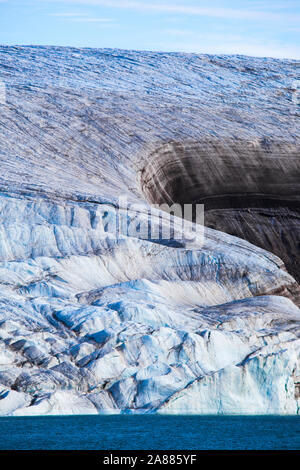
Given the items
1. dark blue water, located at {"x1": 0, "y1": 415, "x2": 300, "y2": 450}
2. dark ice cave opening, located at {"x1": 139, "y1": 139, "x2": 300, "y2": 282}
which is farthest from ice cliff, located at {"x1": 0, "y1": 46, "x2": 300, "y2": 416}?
dark blue water, located at {"x1": 0, "y1": 415, "x2": 300, "y2": 450}

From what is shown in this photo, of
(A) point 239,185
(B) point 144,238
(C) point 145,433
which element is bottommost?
(C) point 145,433

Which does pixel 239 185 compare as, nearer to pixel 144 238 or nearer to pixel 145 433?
pixel 144 238

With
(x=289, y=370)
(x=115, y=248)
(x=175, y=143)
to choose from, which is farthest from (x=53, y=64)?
(x=289, y=370)

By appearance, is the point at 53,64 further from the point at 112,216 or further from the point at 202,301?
the point at 202,301

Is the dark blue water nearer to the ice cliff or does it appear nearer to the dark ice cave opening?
the ice cliff

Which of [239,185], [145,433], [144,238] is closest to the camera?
[145,433]

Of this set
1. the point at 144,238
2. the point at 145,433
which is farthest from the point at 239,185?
the point at 145,433
